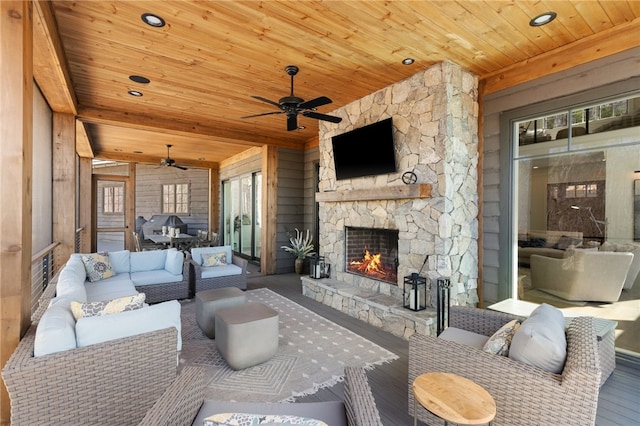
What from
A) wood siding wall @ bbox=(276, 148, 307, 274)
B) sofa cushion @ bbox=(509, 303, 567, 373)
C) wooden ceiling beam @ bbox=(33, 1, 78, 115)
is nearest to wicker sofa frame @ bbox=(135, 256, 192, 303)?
wood siding wall @ bbox=(276, 148, 307, 274)

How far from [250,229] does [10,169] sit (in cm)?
696

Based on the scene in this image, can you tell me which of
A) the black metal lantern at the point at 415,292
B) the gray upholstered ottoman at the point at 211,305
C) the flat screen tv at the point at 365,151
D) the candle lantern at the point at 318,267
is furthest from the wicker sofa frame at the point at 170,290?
the black metal lantern at the point at 415,292

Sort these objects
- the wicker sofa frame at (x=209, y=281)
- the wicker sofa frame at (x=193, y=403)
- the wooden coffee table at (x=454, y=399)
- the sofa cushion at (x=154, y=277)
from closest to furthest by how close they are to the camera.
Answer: the wicker sofa frame at (x=193, y=403), the wooden coffee table at (x=454, y=399), the sofa cushion at (x=154, y=277), the wicker sofa frame at (x=209, y=281)

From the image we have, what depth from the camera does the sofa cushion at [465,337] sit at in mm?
→ 2361

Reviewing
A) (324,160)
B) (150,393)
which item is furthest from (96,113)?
(150,393)

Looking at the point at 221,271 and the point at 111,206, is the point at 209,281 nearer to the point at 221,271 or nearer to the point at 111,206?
the point at 221,271

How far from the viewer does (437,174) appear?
12.3ft

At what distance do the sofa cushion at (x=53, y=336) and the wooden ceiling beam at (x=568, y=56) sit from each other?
479cm

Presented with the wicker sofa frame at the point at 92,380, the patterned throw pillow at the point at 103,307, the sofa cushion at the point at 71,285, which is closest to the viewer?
the wicker sofa frame at the point at 92,380

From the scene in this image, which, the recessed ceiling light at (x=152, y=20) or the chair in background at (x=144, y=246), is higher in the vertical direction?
the recessed ceiling light at (x=152, y=20)

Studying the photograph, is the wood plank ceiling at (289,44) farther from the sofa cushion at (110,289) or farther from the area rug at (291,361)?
the area rug at (291,361)

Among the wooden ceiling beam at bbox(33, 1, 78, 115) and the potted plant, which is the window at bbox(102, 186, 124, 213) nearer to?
the wooden ceiling beam at bbox(33, 1, 78, 115)

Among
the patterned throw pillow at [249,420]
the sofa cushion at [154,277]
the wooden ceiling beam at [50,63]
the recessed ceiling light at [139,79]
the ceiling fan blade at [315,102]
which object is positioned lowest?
the sofa cushion at [154,277]

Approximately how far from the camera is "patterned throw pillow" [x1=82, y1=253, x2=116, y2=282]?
445 cm
